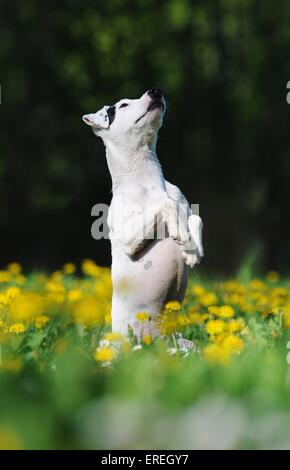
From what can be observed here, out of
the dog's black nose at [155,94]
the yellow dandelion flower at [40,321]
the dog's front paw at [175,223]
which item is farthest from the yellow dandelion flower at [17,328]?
the dog's black nose at [155,94]

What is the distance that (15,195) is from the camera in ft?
46.4

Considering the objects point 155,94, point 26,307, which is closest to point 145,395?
point 26,307

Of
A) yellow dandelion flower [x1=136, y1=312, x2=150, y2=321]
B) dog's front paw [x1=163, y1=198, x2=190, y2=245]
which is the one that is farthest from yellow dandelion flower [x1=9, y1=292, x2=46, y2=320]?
dog's front paw [x1=163, y1=198, x2=190, y2=245]

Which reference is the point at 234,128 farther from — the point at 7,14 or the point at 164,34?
the point at 7,14

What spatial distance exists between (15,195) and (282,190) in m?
4.55

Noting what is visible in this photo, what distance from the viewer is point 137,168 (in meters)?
→ 4.32

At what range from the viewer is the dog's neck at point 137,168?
170 inches

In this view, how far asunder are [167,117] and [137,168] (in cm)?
1051

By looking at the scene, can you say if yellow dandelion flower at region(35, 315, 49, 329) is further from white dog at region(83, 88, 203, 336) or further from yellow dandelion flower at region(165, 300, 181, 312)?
yellow dandelion flower at region(165, 300, 181, 312)

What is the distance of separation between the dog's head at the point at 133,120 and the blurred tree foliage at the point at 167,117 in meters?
9.31

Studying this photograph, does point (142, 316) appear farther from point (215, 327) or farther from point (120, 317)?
point (215, 327)

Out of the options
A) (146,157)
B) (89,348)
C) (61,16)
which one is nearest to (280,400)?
(89,348)

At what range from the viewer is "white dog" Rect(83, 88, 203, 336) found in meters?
4.12

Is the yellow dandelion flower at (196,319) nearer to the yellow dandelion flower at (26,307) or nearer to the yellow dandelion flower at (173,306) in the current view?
the yellow dandelion flower at (173,306)
